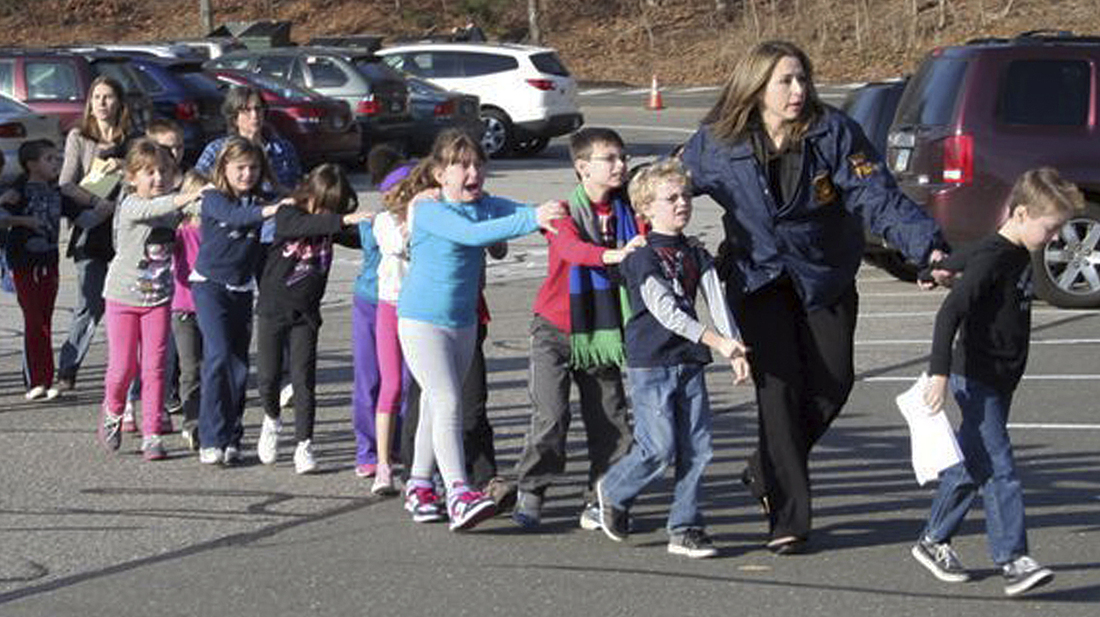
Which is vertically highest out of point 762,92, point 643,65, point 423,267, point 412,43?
point 762,92

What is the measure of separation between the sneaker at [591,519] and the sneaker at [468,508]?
35 centimetres

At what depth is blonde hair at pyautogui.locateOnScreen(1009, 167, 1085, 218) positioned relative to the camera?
756cm

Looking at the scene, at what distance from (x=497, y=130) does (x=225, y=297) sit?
22.6 metres

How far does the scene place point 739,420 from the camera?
37.5 ft

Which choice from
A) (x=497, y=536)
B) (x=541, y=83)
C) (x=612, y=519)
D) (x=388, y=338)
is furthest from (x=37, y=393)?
(x=541, y=83)

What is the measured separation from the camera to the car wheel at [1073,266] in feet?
52.0

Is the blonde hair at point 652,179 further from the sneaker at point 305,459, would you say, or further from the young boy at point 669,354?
the sneaker at point 305,459

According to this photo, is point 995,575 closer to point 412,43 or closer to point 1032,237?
point 1032,237

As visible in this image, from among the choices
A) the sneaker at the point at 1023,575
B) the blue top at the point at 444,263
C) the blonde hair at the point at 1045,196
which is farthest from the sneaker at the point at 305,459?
the blonde hair at the point at 1045,196

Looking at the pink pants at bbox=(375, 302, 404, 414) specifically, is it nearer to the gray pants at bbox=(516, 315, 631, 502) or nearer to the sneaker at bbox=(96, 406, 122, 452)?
the gray pants at bbox=(516, 315, 631, 502)

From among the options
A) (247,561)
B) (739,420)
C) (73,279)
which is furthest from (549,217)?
(73,279)

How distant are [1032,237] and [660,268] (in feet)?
4.26

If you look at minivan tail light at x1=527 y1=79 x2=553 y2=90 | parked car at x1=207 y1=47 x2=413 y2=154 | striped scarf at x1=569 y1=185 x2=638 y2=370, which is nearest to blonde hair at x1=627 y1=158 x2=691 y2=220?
striped scarf at x1=569 y1=185 x2=638 y2=370

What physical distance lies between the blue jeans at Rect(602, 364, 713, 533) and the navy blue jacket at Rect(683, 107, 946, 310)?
40cm
